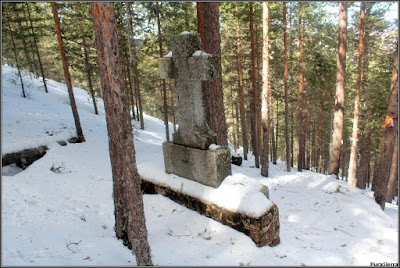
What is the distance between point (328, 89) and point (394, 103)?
10335 mm

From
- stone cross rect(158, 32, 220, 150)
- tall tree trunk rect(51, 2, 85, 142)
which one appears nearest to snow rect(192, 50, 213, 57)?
stone cross rect(158, 32, 220, 150)

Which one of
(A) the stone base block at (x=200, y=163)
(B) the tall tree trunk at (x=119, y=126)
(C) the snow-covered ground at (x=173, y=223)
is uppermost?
(B) the tall tree trunk at (x=119, y=126)

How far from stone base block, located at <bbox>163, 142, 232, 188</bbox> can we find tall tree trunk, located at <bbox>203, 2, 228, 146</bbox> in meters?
2.44

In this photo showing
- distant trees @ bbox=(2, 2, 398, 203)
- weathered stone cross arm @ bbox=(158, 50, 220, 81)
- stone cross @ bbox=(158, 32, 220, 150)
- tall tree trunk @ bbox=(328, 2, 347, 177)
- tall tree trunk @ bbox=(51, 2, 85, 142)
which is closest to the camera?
weathered stone cross arm @ bbox=(158, 50, 220, 81)

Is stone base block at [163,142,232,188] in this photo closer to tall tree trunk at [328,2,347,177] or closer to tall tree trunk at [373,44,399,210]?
tall tree trunk at [373,44,399,210]

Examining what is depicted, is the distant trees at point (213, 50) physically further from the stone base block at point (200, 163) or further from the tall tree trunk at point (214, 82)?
the stone base block at point (200, 163)

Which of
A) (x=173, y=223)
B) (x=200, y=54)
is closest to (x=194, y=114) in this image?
(x=200, y=54)

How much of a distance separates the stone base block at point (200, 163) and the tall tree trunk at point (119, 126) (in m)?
2.16

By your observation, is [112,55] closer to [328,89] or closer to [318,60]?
[318,60]

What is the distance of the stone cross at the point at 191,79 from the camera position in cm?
612

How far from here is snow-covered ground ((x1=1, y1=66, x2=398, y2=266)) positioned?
4758mm

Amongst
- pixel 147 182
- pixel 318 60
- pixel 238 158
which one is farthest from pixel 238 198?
pixel 318 60

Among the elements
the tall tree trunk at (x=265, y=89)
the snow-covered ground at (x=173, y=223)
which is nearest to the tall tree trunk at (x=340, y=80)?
the snow-covered ground at (x=173, y=223)

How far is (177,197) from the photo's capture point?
265 inches
